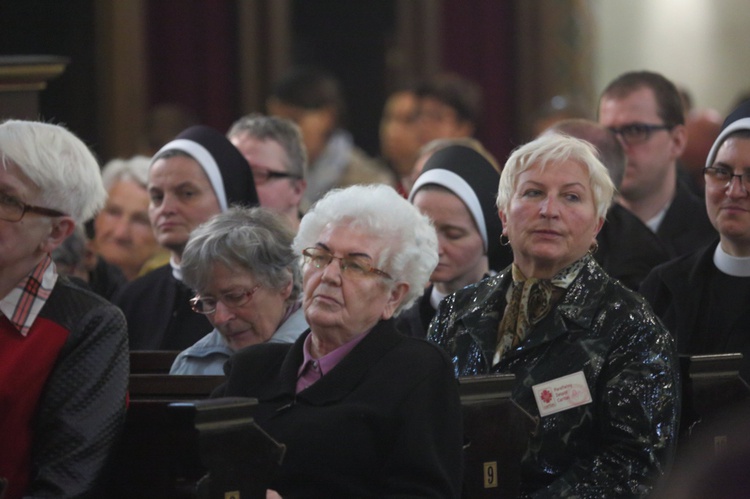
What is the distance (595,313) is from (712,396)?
1.45 ft

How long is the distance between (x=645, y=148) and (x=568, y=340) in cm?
248

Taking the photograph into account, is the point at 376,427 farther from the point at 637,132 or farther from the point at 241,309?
the point at 637,132

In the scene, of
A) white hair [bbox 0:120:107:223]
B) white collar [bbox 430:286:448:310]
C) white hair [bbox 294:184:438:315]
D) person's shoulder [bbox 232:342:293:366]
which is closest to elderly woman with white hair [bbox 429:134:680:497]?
white hair [bbox 294:184:438:315]

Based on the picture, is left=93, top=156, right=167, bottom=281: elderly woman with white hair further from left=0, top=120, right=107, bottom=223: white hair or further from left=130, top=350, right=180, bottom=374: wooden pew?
left=0, top=120, right=107, bottom=223: white hair

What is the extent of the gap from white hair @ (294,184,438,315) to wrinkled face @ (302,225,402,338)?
23 mm

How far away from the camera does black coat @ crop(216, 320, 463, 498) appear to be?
2680mm

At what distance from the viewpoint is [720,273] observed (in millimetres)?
3938

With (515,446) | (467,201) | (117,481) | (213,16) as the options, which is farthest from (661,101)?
(213,16)

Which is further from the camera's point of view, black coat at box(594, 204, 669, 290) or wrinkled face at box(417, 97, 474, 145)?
wrinkled face at box(417, 97, 474, 145)

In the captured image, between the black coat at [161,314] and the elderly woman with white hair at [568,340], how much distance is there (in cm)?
125

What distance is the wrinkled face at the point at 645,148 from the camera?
5.43 meters

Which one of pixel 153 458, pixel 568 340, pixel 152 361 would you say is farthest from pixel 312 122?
pixel 153 458

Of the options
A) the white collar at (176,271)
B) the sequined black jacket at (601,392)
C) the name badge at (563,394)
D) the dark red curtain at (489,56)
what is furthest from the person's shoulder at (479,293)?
the dark red curtain at (489,56)

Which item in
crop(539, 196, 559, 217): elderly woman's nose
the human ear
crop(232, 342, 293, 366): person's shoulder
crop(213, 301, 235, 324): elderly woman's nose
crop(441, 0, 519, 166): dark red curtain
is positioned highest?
crop(539, 196, 559, 217): elderly woman's nose
